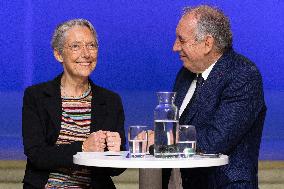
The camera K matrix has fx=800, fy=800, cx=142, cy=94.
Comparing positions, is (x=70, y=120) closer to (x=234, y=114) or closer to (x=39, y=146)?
(x=39, y=146)

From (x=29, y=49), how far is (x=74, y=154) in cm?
865

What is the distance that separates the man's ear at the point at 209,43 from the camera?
304cm

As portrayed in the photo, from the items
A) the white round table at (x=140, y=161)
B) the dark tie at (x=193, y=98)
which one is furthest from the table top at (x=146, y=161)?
the dark tie at (x=193, y=98)

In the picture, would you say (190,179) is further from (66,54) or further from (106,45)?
(106,45)

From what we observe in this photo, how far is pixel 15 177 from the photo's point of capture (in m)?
4.74

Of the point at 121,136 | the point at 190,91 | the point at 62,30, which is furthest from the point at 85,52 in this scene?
the point at 190,91

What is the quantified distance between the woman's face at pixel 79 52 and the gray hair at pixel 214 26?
41 cm

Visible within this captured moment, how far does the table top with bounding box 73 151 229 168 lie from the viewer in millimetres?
2520

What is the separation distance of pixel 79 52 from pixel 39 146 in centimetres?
39

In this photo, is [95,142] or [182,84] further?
[182,84]

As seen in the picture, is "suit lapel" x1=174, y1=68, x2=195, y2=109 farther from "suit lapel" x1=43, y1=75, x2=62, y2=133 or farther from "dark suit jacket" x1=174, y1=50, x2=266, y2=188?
"suit lapel" x1=43, y1=75, x2=62, y2=133

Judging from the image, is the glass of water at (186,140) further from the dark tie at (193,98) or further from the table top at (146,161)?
the dark tie at (193,98)

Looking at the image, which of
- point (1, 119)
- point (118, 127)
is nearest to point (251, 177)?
point (118, 127)

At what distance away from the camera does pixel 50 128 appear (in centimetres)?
305
